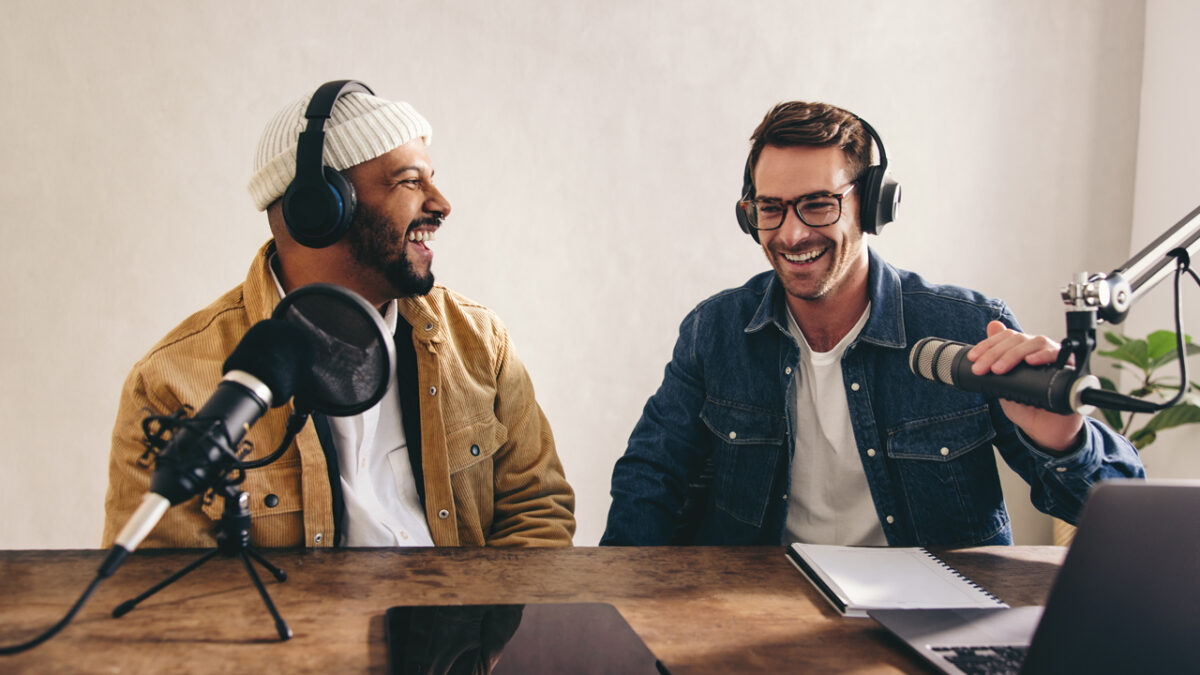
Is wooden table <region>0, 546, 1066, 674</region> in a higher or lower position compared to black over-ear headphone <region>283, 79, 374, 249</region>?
lower

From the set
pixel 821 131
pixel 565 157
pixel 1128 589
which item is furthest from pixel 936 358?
pixel 565 157

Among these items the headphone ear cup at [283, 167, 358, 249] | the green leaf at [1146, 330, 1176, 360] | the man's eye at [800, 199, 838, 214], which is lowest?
the green leaf at [1146, 330, 1176, 360]

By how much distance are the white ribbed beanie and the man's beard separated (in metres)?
0.10

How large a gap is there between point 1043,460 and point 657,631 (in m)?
0.74

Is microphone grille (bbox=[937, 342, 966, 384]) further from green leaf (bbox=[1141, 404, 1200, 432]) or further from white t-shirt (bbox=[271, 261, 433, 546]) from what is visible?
green leaf (bbox=[1141, 404, 1200, 432])

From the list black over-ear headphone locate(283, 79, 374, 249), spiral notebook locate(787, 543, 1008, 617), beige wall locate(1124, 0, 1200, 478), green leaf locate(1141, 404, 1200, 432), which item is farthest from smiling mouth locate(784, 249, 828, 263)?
beige wall locate(1124, 0, 1200, 478)

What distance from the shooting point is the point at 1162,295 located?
2.60m

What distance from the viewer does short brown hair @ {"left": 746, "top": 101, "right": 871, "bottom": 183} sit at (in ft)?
5.08

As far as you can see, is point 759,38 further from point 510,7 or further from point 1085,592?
point 1085,592

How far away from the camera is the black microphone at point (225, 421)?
730 millimetres

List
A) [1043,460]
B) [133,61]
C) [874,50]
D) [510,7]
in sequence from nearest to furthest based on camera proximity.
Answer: [1043,460], [133,61], [510,7], [874,50]

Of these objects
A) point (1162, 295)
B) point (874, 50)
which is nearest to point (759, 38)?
point (874, 50)

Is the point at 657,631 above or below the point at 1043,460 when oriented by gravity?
below

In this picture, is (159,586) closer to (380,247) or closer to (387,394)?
(387,394)
